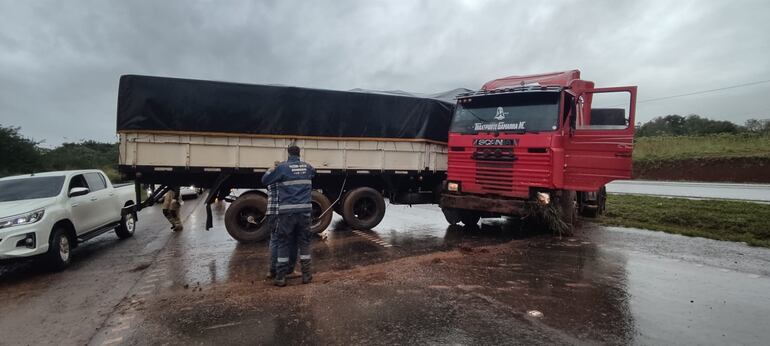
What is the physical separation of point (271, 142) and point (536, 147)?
498 centimetres

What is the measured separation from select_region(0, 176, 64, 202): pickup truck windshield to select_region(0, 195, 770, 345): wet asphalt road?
115 centimetres

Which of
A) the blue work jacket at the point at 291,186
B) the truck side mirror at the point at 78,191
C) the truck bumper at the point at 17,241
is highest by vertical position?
the blue work jacket at the point at 291,186

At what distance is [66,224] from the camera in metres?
6.65

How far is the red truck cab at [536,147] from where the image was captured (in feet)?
24.7

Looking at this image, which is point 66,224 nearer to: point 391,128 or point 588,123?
point 391,128

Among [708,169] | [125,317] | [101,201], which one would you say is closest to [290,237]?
[125,317]

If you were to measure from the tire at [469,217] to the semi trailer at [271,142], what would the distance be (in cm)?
72

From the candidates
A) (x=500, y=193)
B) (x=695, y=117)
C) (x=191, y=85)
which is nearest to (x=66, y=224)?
(x=191, y=85)

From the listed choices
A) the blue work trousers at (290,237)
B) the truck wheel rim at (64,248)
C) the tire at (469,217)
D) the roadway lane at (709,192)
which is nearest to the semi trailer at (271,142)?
the tire at (469,217)

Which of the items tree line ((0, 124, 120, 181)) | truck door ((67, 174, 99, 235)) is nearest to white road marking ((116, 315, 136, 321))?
truck door ((67, 174, 99, 235))

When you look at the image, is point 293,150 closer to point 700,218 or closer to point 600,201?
point 600,201

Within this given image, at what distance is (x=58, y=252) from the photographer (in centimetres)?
622

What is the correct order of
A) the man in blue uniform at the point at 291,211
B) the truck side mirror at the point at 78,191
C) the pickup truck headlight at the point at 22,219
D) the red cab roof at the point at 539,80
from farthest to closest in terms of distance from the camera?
1. the red cab roof at the point at 539,80
2. the truck side mirror at the point at 78,191
3. the pickup truck headlight at the point at 22,219
4. the man in blue uniform at the point at 291,211

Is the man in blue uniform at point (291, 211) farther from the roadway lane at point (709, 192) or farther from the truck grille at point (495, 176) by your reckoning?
the roadway lane at point (709, 192)
